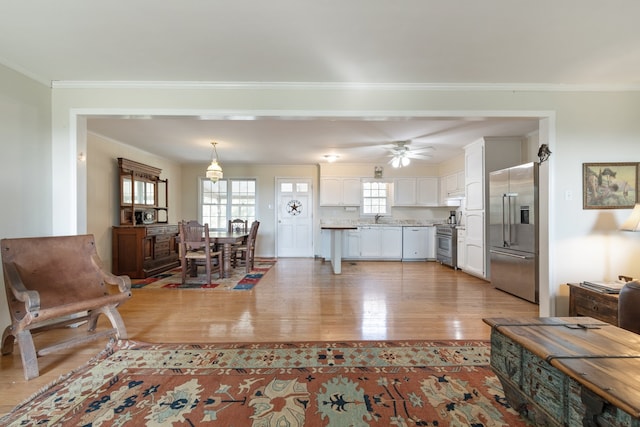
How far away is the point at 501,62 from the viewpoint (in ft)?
7.95

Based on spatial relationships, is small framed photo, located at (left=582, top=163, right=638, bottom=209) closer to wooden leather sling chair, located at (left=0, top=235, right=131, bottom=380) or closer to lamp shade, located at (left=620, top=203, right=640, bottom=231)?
lamp shade, located at (left=620, top=203, right=640, bottom=231)

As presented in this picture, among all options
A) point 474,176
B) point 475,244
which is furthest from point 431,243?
point 474,176

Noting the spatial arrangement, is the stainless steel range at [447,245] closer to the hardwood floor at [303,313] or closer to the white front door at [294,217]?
the hardwood floor at [303,313]

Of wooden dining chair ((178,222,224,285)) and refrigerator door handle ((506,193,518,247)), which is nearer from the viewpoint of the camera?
refrigerator door handle ((506,193,518,247))

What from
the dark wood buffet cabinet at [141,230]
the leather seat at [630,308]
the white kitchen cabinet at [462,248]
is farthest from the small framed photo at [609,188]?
the dark wood buffet cabinet at [141,230]

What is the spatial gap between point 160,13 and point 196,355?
2501 mm

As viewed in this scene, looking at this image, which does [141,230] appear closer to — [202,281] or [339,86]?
[202,281]

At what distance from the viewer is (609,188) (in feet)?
9.14

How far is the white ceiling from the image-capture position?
71.1 inches

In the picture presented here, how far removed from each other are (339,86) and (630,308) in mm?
2804

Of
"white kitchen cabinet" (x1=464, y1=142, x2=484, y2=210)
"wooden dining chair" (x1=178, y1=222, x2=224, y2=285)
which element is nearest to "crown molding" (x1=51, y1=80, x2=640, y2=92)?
"white kitchen cabinet" (x1=464, y1=142, x2=484, y2=210)

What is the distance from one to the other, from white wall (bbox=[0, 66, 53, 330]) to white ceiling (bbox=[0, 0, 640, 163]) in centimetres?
20

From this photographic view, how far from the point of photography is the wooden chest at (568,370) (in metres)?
1.00

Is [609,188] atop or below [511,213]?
atop
